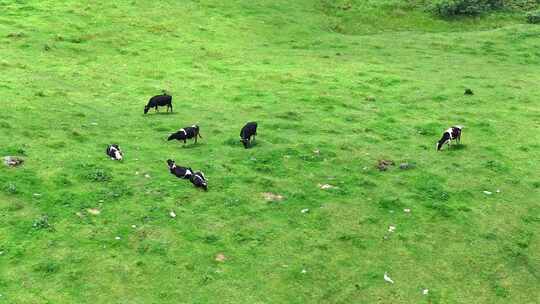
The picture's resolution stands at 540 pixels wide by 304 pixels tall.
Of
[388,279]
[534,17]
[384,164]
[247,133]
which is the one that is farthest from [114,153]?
[534,17]

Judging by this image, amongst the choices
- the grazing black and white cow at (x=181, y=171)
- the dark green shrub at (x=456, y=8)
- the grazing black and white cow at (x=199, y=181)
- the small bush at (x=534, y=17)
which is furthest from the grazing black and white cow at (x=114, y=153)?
the small bush at (x=534, y=17)

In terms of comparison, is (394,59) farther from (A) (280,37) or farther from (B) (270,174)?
(B) (270,174)

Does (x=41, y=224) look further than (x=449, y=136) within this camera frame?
No

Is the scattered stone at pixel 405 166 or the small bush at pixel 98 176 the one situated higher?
the small bush at pixel 98 176

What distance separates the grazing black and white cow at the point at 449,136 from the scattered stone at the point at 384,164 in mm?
3314

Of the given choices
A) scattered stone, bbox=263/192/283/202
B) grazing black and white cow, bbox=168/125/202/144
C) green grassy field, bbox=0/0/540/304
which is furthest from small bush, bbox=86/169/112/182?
scattered stone, bbox=263/192/283/202

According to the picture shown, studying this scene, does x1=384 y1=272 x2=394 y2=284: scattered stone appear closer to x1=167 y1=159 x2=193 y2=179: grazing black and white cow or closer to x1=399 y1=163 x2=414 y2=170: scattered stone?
x1=167 y1=159 x2=193 y2=179: grazing black and white cow

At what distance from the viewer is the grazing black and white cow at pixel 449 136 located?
90.0 feet

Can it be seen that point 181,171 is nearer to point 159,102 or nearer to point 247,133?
point 247,133

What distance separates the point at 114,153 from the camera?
23.2 m

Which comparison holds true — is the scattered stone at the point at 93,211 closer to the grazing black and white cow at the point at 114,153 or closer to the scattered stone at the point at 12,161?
the scattered stone at the point at 12,161

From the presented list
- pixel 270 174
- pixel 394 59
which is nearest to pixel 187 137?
pixel 270 174

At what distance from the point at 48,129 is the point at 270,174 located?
10720mm

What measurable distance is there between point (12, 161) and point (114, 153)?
12.4ft
